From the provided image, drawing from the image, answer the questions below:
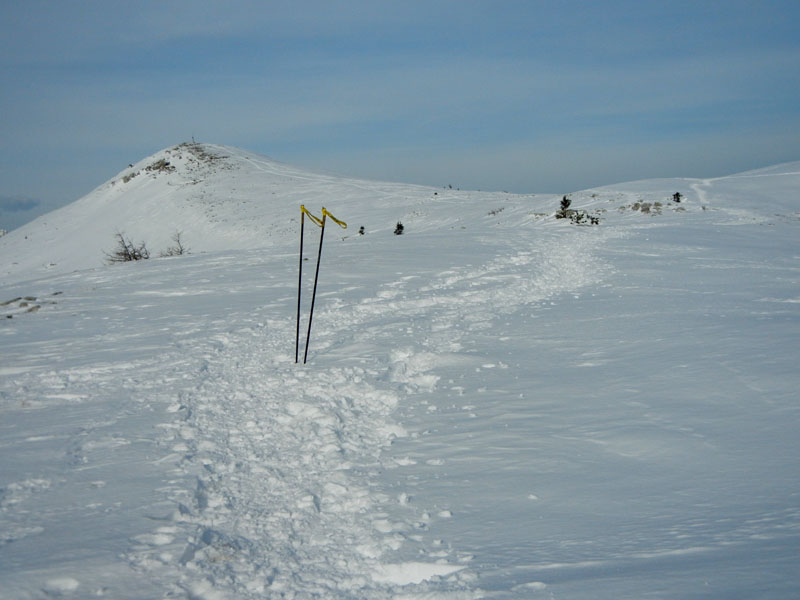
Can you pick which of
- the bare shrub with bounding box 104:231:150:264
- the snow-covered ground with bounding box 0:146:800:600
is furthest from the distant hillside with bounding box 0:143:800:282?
the snow-covered ground with bounding box 0:146:800:600

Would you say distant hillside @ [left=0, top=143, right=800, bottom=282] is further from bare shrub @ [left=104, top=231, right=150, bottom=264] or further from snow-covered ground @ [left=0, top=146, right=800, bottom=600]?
snow-covered ground @ [left=0, top=146, right=800, bottom=600]

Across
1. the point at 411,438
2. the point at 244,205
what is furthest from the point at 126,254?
the point at 411,438

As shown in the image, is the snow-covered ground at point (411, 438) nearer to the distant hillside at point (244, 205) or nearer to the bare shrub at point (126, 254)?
the bare shrub at point (126, 254)

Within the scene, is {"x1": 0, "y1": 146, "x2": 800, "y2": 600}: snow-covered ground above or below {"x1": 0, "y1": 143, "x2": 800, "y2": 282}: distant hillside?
below

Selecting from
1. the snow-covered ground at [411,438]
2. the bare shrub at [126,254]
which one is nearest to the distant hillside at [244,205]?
the bare shrub at [126,254]

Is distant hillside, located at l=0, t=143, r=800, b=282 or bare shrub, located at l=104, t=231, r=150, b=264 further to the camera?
distant hillside, located at l=0, t=143, r=800, b=282

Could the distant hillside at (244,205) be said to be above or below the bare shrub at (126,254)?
above

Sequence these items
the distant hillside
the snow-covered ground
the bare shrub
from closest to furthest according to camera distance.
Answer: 1. the snow-covered ground
2. the bare shrub
3. the distant hillside

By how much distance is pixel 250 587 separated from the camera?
2.89m

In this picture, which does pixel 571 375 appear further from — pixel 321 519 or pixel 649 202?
pixel 649 202

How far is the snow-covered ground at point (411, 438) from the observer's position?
2895 mm

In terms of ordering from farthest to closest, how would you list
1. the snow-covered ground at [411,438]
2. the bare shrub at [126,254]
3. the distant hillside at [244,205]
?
1. the distant hillside at [244,205]
2. the bare shrub at [126,254]
3. the snow-covered ground at [411,438]

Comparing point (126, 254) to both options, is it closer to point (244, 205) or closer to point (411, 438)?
point (244, 205)

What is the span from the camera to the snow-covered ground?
2.89m
